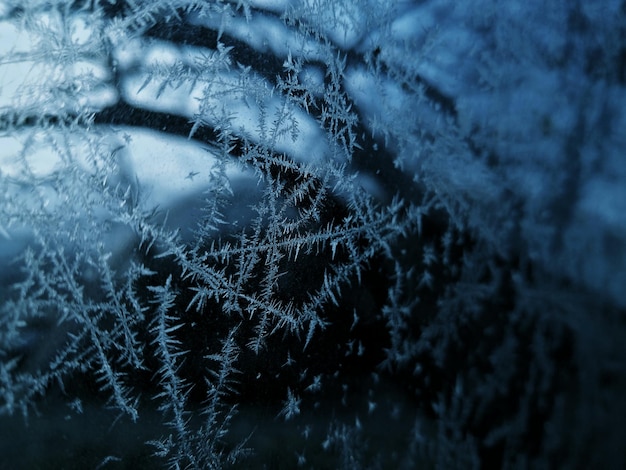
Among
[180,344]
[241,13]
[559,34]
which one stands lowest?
[180,344]

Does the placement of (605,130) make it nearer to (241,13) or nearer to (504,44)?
(504,44)

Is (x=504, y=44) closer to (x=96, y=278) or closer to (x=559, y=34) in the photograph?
(x=559, y=34)

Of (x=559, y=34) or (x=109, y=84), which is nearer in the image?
(x=109, y=84)

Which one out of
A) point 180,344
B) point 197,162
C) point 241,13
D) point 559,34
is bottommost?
point 180,344

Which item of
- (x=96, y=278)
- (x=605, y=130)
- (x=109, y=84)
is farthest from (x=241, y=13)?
(x=605, y=130)

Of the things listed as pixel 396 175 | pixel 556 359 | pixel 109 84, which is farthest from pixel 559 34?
pixel 109 84

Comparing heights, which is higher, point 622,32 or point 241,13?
point 622,32

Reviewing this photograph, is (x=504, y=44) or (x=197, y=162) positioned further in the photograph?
(x=504, y=44)
